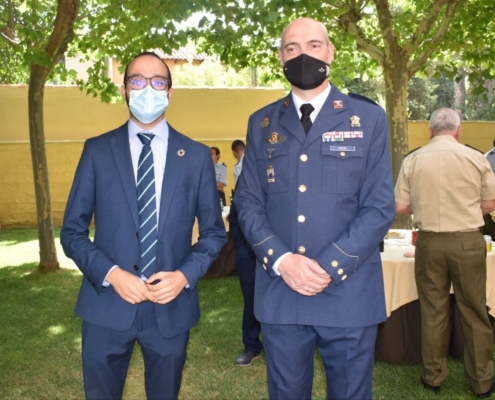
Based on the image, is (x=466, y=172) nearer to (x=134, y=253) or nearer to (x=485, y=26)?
(x=134, y=253)

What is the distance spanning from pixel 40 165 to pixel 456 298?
22.5 feet

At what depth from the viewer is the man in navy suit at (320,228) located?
265 cm

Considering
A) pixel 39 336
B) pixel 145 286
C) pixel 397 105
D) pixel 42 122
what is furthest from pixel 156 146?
pixel 397 105

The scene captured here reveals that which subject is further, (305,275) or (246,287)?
(246,287)

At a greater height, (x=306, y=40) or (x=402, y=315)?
(x=306, y=40)

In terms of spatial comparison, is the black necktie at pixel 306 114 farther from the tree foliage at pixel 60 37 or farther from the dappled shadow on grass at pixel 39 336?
the tree foliage at pixel 60 37

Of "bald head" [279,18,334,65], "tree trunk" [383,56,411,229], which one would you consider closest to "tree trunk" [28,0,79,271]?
"tree trunk" [383,56,411,229]

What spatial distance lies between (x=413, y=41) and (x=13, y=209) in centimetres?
1060

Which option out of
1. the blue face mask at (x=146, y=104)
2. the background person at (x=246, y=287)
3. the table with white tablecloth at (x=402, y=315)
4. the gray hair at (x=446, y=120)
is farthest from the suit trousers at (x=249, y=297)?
the blue face mask at (x=146, y=104)

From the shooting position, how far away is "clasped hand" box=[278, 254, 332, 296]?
257cm

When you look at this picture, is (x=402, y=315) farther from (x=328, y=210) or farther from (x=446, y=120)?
(x=328, y=210)

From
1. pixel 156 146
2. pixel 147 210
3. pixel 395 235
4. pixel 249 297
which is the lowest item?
pixel 249 297

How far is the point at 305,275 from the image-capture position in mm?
2568

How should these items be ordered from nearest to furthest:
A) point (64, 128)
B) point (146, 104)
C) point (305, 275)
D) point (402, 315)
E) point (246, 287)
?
point (305, 275), point (146, 104), point (246, 287), point (402, 315), point (64, 128)
